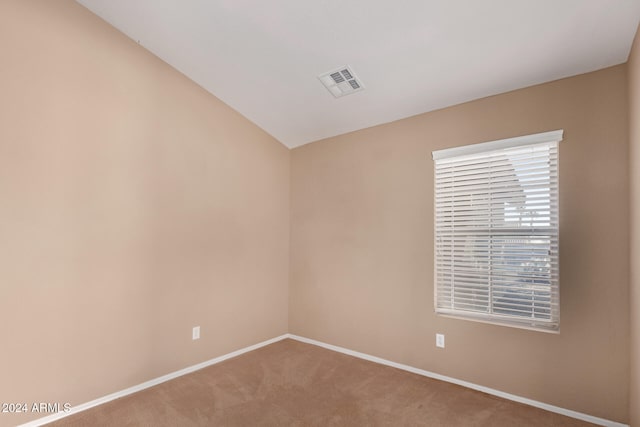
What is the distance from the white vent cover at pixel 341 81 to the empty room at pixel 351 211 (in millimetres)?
14

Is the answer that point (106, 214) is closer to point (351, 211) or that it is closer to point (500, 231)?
point (351, 211)

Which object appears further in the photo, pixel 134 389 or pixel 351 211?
pixel 351 211

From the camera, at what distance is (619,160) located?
7.00ft

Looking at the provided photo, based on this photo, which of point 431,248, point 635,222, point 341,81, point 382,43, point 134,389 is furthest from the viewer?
point 431,248

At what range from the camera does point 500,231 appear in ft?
8.39

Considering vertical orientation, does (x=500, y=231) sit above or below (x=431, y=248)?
above

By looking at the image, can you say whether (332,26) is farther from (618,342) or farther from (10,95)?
(618,342)

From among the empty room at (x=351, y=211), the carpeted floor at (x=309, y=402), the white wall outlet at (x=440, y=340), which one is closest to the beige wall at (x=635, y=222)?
the empty room at (x=351, y=211)

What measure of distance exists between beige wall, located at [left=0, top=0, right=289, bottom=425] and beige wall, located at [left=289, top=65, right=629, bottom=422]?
0.90m

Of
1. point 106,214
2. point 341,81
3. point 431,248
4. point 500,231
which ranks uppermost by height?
point 341,81

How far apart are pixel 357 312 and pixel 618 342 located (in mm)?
2033

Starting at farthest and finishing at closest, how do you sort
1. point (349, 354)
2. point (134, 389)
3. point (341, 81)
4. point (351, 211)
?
point (351, 211) → point (349, 354) → point (341, 81) → point (134, 389)

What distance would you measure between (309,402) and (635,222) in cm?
249

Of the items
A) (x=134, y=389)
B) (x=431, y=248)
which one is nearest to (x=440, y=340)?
(x=431, y=248)
